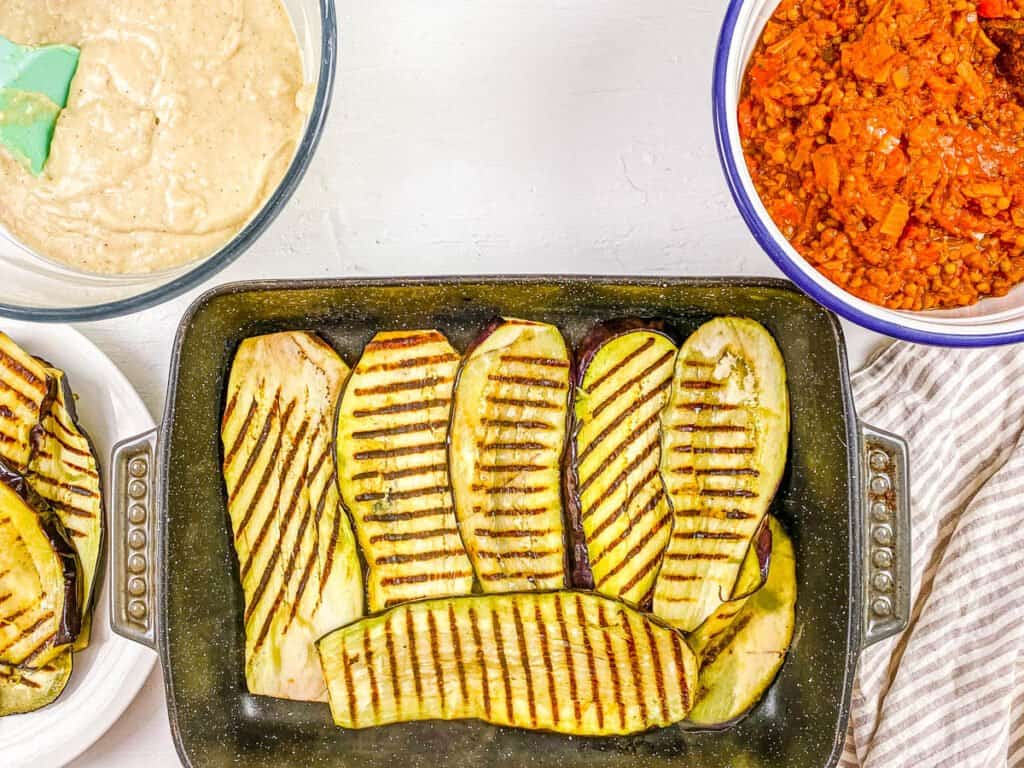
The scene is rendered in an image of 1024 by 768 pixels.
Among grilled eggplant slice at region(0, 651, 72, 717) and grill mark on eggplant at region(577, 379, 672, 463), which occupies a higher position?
grill mark on eggplant at region(577, 379, 672, 463)

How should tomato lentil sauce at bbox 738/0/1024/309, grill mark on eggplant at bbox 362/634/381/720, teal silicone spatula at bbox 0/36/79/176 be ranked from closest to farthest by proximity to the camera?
tomato lentil sauce at bbox 738/0/1024/309
teal silicone spatula at bbox 0/36/79/176
grill mark on eggplant at bbox 362/634/381/720

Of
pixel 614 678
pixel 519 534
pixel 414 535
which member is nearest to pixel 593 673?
pixel 614 678

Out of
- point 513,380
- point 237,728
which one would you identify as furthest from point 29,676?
point 513,380

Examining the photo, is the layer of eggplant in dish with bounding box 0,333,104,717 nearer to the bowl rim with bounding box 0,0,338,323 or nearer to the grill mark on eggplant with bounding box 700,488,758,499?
the bowl rim with bounding box 0,0,338,323

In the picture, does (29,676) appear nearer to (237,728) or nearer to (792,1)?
(237,728)

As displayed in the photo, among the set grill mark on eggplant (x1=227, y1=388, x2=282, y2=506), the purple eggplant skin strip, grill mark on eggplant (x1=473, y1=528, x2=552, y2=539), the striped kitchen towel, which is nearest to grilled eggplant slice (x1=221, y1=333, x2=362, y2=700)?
grill mark on eggplant (x1=227, y1=388, x2=282, y2=506)

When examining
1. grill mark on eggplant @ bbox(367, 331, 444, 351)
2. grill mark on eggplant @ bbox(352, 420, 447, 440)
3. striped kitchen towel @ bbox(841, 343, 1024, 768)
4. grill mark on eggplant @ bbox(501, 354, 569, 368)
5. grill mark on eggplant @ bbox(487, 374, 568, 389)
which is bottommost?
striped kitchen towel @ bbox(841, 343, 1024, 768)

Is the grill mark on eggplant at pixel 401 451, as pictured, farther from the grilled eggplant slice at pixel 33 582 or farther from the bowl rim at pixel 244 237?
→ the grilled eggplant slice at pixel 33 582
